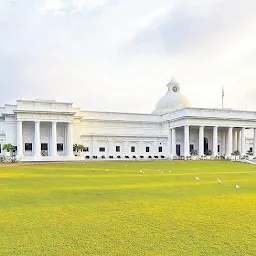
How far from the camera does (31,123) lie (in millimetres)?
63500

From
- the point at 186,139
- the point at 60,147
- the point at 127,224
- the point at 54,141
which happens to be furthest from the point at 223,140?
the point at 127,224

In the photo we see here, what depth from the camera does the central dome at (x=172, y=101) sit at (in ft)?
277

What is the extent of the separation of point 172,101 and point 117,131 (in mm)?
20062

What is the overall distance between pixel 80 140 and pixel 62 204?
56.8m

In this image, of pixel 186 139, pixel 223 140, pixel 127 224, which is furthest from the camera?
pixel 223 140

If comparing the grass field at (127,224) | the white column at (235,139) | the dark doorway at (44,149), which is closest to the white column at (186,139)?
the white column at (235,139)

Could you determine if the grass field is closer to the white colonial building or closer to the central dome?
the white colonial building

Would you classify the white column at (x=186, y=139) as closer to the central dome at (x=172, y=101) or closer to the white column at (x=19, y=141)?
the central dome at (x=172, y=101)

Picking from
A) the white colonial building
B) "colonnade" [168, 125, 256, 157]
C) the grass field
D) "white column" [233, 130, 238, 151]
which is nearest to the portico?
the white colonial building

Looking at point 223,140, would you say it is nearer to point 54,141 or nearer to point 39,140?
point 54,141

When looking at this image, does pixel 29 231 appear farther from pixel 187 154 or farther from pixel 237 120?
pixel 237 120

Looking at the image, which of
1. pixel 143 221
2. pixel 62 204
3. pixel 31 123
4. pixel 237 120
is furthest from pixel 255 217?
pixel 237 120

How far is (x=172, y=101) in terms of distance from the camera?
85.2 meters

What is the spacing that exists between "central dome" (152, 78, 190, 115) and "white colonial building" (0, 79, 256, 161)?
0.93ft
